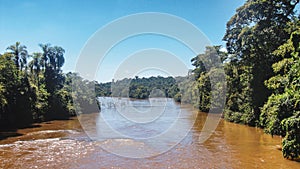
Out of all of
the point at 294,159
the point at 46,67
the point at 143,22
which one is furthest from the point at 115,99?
the point at 294,159

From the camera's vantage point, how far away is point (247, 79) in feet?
62.4

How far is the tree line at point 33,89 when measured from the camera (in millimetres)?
20402

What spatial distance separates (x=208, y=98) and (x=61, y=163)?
23862mm

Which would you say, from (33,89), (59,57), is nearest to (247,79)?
(33,89)

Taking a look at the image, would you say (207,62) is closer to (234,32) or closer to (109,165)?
(234,32)

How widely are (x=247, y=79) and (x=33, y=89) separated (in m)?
19.1

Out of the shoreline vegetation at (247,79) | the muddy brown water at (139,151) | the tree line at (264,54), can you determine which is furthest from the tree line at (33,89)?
the tree line at (264,54)

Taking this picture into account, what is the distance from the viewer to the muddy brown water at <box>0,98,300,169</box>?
10.3 metres

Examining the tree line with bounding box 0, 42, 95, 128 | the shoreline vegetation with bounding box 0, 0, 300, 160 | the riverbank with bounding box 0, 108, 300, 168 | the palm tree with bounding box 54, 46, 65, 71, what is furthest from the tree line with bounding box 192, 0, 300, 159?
the palm tree with bounding box 54, 46, 65, 71

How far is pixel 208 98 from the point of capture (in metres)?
31.6

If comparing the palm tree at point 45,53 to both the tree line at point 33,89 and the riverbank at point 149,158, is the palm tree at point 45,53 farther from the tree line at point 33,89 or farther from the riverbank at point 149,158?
the riverbank at point 149,158

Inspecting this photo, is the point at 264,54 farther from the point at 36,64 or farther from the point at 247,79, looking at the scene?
the point at 36,64

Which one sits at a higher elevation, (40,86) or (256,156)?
(40,86)

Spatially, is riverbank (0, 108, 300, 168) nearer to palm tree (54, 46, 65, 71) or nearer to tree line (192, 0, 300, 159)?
tree line (192, 0, 300, 159)
